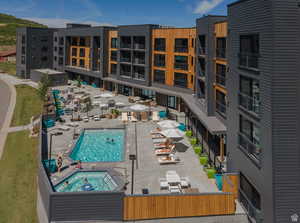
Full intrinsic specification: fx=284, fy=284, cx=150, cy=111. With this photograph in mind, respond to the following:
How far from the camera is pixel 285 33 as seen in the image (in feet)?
43.2

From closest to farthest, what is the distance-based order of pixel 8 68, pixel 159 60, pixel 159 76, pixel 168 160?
pixel 168 160 < pixel 159 60 < pixel 159 76 < pixel 8 68

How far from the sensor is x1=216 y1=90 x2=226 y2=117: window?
25.5 m

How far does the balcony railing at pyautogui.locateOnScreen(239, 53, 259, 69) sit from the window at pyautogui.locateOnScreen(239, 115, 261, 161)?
3.31 m

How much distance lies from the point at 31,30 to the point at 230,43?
239 ft

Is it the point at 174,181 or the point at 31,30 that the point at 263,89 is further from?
the point at 31,30

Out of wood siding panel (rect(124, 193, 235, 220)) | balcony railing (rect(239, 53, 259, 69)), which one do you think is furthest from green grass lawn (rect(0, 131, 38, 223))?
balcony railing (rect(239, 53, 259, 69))

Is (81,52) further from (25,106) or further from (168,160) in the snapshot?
(168,160)

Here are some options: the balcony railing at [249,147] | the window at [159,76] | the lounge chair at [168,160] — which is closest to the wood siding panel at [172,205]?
the balcony railing at [249,147]

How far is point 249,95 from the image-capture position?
17.2 metres

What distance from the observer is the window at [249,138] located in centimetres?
1585

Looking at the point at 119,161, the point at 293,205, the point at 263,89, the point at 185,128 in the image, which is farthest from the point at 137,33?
the point at 293,205

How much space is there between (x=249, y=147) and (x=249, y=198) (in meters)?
3.04

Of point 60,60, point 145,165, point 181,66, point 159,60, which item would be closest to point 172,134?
point 145,165

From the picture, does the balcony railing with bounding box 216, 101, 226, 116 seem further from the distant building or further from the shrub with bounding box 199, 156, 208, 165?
the distant building
